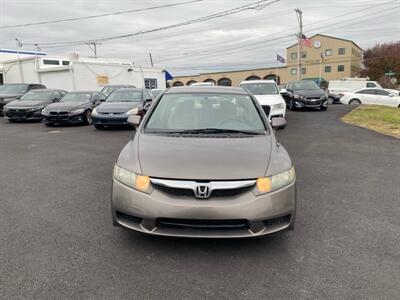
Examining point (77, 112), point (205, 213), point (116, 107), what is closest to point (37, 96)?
point (77, 112)

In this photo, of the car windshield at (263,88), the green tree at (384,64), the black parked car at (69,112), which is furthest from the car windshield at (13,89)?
the green tree at (384,64)

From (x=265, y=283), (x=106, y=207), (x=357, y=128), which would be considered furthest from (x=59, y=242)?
(x=357, y=128)

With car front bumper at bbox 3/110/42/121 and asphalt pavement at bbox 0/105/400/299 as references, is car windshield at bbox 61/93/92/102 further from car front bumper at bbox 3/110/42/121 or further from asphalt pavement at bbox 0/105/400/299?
→ asphalt pavement at bbox 0/105/400/299

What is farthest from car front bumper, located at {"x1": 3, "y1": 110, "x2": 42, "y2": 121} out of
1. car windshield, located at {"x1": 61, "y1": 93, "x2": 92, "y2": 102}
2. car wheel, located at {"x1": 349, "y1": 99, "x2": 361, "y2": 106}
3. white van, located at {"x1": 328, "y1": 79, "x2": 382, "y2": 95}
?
white van, located at {"x1": 328, "y1": 79, "x2": 382, "y2": 95}

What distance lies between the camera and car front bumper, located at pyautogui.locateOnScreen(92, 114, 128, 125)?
1140 cm

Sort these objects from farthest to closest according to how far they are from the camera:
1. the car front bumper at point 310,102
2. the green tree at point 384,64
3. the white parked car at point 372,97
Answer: the green tree at point 384,64
the white parked car at point 372,97
the car front bumper at point 310,102

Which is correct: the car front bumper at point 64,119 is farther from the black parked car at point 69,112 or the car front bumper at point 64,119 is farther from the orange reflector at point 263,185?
the orange reflector at point 263,185

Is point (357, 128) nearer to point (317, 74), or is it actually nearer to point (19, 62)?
point (19, 62)

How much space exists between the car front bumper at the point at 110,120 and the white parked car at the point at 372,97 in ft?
58.8

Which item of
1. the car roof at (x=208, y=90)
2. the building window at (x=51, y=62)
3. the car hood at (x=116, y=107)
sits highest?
the building window at (x=51, y=62)

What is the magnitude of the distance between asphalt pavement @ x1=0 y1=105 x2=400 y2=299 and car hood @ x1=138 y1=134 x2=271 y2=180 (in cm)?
78

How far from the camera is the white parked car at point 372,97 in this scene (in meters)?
22.0

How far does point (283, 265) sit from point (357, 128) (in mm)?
9730

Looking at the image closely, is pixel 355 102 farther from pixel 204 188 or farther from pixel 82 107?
pixel 204 188
